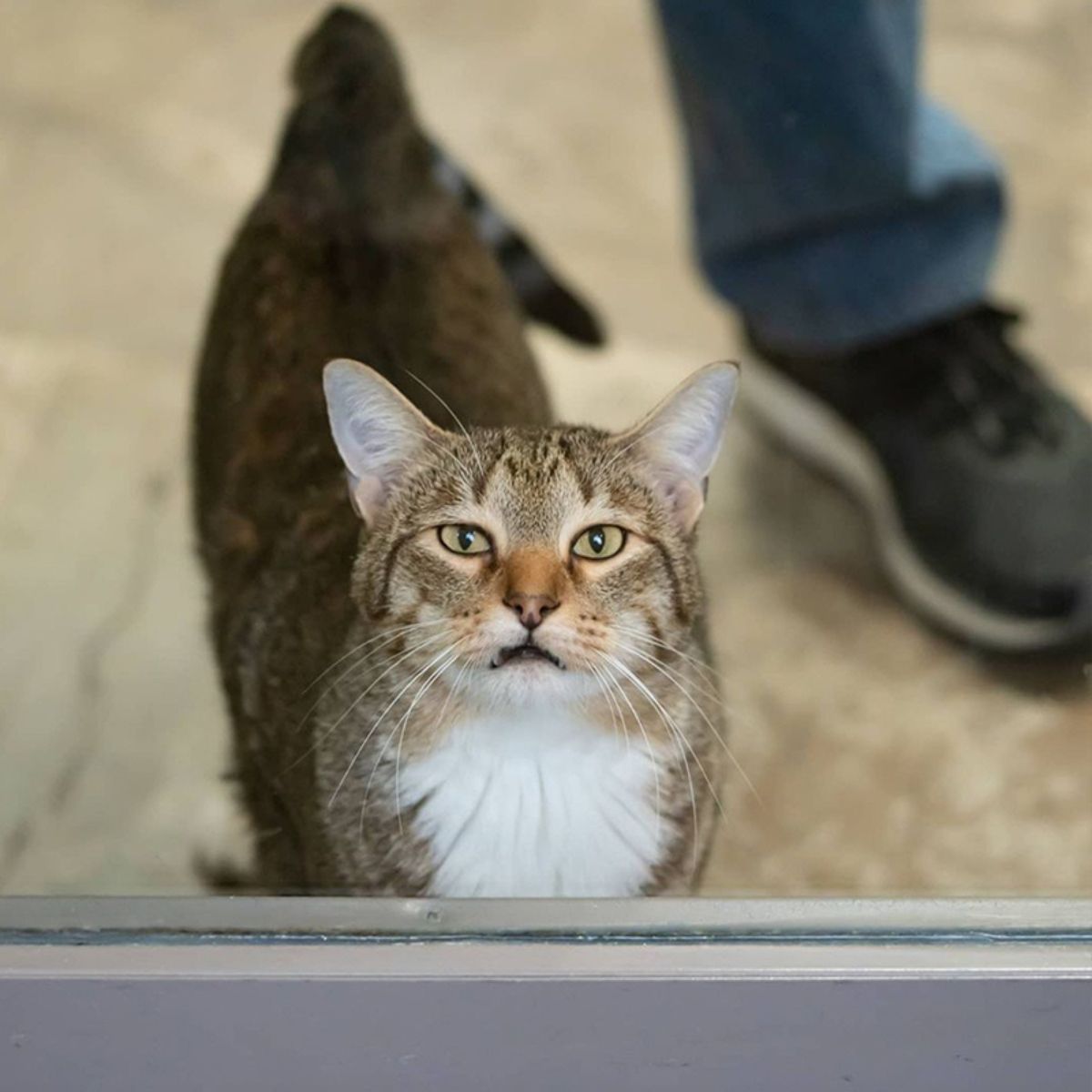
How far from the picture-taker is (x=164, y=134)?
166cm

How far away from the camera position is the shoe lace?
1.50 m

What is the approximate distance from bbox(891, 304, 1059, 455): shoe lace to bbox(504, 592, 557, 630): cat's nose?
80cm

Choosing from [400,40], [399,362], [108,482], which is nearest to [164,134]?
[400,40]

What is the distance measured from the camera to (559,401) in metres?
1.26

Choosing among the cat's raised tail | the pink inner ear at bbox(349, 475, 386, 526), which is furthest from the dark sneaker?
the pink inner ear at bbox(349, 475, 386, 526)

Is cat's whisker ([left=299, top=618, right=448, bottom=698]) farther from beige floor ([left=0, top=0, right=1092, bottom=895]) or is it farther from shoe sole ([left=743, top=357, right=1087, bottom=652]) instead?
shoe sole ([left=743, top=357, right=1087, bottom=652])

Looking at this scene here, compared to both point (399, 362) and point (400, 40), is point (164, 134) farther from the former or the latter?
point (399, 362)

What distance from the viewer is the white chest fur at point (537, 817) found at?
90 cm

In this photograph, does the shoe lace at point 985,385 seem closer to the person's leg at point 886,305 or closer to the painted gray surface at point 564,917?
the person's leg at point 886,305

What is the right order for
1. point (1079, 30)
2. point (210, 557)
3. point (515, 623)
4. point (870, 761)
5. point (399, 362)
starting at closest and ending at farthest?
point (515, 623), point (399, 362), point (210, 557), point (870, 761), point (1079, 30)

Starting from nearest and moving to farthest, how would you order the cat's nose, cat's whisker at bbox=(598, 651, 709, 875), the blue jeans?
1. the cat's nose
2. cat's whisker at bbox=(598, 651, 709, 875)
3. the blue jeans

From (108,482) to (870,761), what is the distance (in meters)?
0.70

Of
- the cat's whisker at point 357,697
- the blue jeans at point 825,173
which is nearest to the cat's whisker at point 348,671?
the cat's whisker at point 357,697

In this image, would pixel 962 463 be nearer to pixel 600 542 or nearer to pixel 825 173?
pixel 825 173
